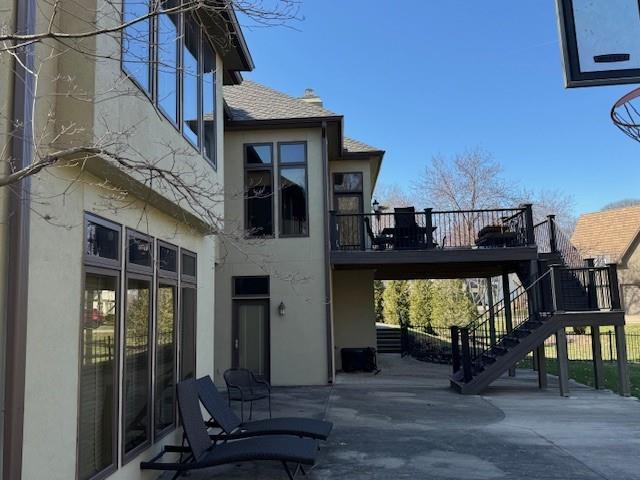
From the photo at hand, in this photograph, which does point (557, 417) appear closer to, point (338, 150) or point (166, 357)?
point (166, 357)

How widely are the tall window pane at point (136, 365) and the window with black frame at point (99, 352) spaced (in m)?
0.25

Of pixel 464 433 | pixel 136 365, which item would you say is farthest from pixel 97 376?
pixel 464 433

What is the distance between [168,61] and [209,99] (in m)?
2.08

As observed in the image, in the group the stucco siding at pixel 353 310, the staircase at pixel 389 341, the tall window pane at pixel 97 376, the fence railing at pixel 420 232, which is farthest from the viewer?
the staircase at pixel 389 341

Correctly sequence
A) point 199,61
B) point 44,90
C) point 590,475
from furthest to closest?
point 199,61, point 590,475, point 44,90

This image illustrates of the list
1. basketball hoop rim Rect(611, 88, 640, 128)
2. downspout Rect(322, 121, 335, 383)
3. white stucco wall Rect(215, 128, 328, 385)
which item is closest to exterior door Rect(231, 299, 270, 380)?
white stucco wall Rect(215, 128, 328, 385)

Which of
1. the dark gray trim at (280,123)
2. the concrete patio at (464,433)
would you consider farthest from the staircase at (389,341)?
the dark gray trim at (280,123)

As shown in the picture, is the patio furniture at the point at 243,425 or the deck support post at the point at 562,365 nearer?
the patio furniture at the point at 243,425

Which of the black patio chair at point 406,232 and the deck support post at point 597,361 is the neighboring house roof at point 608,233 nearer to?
the deck support post at point 597,361

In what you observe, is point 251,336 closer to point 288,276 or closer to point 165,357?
point 288,276

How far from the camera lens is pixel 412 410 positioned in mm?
9273

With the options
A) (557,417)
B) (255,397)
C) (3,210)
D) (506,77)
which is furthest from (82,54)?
(506,77)

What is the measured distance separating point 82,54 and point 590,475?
246 inches

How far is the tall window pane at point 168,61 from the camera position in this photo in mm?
5570
